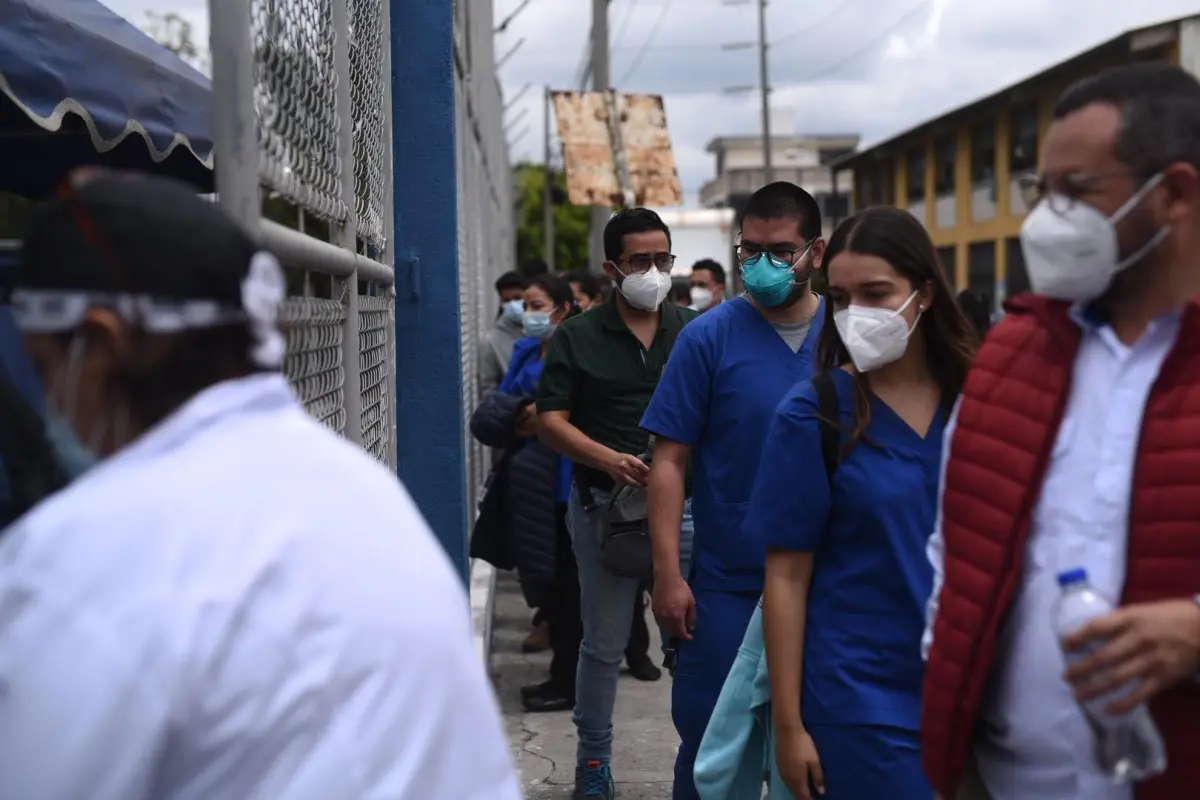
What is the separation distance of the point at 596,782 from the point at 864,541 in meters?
2.78

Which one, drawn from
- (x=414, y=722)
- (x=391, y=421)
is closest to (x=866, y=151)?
(x=391, y=421)

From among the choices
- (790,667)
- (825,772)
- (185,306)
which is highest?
(185,306)

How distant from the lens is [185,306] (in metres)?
1.51

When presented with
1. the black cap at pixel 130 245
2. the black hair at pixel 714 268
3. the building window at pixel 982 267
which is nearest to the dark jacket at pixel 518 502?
the black cap at pixel 130 245

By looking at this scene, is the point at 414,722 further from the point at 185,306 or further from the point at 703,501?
the point at 703,501

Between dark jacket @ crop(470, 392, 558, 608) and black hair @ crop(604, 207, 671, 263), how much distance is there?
1771 mm

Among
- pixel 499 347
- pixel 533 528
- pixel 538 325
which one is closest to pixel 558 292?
pixel 538 325

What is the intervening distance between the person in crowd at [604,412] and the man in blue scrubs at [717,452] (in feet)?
3.51

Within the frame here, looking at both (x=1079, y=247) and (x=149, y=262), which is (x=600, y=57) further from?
(x=149, y=262)

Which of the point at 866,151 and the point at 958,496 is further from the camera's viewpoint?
the point at 866,151

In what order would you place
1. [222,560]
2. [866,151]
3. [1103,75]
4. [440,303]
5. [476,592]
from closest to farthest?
[222,560] → [1103,75] → [440,303] → [476,592] → [866,151]

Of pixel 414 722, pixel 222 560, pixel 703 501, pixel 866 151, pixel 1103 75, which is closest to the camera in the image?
pixel 222 560

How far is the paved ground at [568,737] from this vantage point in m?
6.12

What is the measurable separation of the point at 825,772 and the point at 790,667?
0.24 meters
